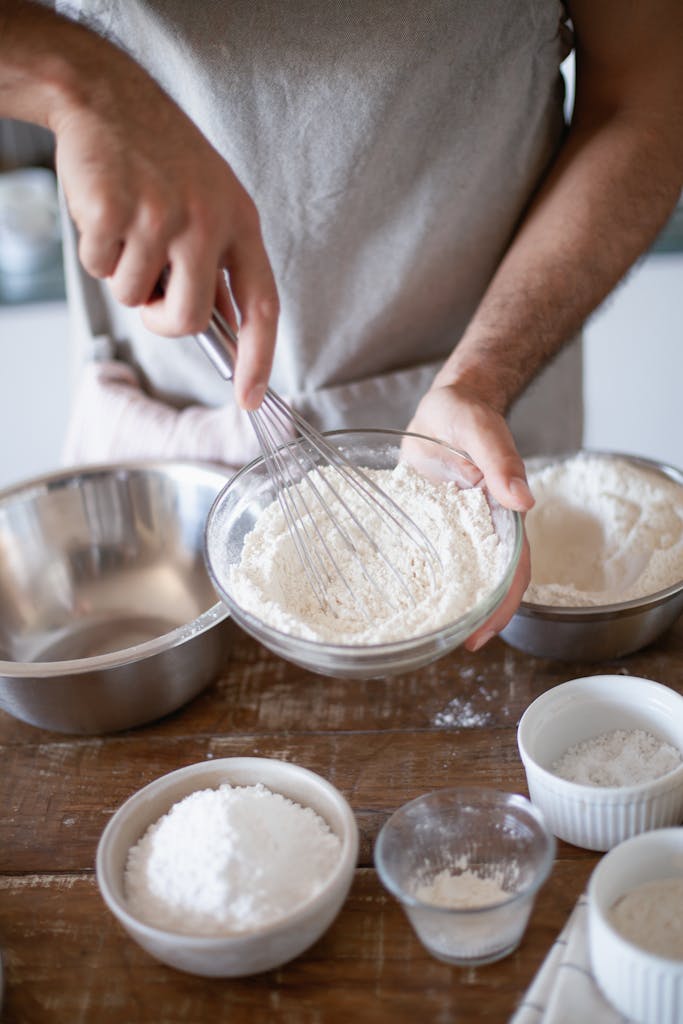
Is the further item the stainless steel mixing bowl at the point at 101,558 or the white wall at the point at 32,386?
the white wall at the point at 32,386

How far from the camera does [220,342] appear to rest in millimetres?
683

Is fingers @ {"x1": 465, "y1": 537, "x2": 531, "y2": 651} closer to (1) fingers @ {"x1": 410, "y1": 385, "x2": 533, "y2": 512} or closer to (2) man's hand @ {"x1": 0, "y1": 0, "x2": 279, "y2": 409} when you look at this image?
(1) fingers @ {"x1": 410, "y1": 385, "x2": 533, "y2": 512}

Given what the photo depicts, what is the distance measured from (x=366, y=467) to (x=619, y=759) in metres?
0.33

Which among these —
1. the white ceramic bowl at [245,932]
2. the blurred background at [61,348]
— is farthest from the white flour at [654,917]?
the blurred background at [61,348]

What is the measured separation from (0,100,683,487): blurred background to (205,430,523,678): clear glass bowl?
1.29 m

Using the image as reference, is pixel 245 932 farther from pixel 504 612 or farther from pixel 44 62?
pixel 44 62

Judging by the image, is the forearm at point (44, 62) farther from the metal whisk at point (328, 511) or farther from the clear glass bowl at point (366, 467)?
the clear glass bowl at point (366, 467)

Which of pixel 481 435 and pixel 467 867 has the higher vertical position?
pixel 481 435

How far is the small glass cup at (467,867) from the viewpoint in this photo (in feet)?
1.96

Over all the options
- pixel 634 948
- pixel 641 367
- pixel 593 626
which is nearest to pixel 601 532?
pixel 593 626

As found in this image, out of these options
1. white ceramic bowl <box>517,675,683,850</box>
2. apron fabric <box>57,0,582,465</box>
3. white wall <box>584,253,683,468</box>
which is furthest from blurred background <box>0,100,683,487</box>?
white ceramic bowl <box>517,675,683,850</box>

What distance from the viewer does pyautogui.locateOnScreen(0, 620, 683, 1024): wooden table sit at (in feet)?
2.04

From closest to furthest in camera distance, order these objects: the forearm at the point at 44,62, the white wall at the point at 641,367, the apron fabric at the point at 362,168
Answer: the forearm at the point at 44,62, the apron fabric at the point at 362,168, the white wall at the point at 641,367

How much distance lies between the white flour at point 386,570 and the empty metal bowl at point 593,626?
4.8 inches
